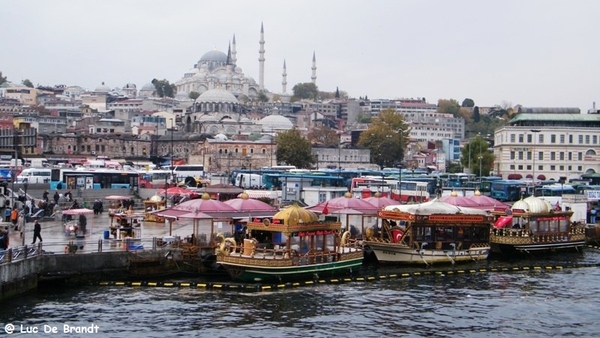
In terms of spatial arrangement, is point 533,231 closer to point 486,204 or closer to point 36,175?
point 486,204

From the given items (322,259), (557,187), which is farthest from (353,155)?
(322,259)

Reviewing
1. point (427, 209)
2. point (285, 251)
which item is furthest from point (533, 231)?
point (285, 251)

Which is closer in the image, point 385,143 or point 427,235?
point 427,235

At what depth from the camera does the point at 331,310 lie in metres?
19.8

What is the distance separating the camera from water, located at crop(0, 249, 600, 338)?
58.7 ft

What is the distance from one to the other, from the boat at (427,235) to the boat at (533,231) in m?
2.68

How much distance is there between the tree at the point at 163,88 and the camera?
176 m

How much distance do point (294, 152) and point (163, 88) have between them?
100080 millimetres

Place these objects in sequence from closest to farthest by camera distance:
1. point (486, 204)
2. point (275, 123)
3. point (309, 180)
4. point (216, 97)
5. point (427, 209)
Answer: point (427, 209) < point (486, 204) < point (309, 180) < point (275, 123) < point (216, 97)

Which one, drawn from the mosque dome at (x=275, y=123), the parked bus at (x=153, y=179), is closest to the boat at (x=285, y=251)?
the parked bus at (x=153, y=179)

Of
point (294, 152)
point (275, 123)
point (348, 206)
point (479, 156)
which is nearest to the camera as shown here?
point (348, 206)

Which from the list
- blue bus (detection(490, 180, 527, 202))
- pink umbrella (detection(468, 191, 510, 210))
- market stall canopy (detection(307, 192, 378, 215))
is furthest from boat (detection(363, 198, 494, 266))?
blue bus (detection(490, 180, 527, 202))

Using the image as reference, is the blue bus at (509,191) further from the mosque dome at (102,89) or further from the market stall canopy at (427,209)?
the mosque dome at (102,89)

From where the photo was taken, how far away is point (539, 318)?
19.8 m
